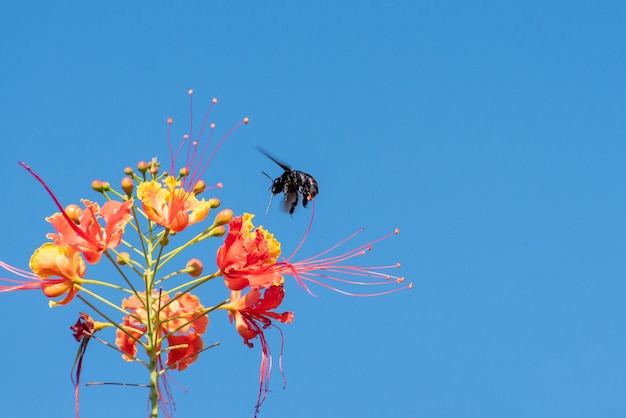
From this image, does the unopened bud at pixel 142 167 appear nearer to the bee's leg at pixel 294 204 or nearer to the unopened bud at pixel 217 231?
the unopened bud at pixel 217 231

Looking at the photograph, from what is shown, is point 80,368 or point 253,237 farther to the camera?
point 253,237

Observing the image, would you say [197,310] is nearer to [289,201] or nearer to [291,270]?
[291,270]

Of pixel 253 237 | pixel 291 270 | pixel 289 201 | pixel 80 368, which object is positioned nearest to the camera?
pixel 80 368

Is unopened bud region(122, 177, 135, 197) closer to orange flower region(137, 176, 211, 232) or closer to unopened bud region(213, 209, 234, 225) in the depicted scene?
orange flower region(137, 176, 211, 232)

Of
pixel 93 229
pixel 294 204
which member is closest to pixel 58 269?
pixel 93 229

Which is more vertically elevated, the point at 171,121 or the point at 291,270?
the point at 171,121

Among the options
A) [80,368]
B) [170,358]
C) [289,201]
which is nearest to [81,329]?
[80,368]

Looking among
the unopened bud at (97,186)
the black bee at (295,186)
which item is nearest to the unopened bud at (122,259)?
the unopened bud at (97,186)
